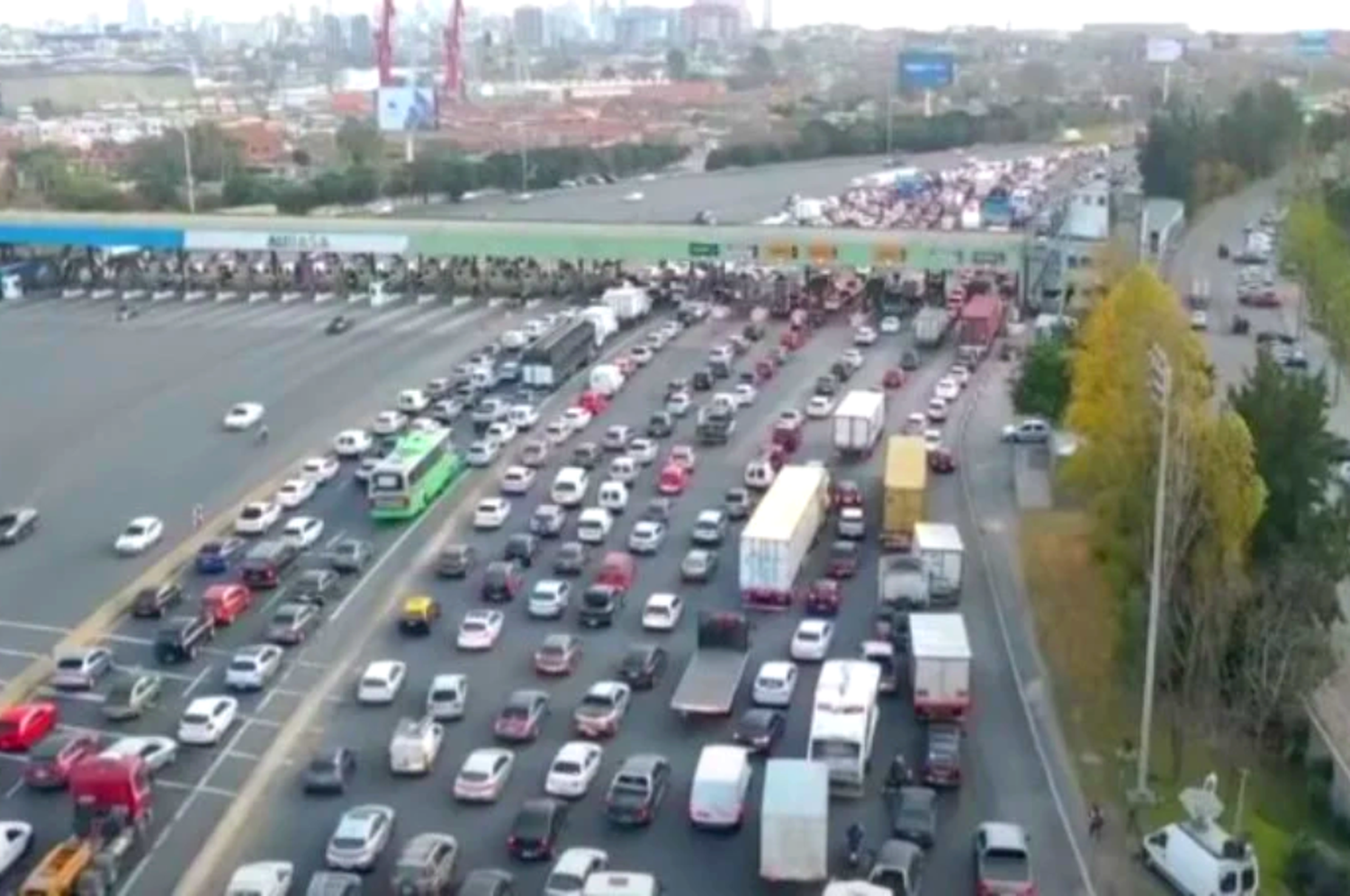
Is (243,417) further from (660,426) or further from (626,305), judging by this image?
(626,305)

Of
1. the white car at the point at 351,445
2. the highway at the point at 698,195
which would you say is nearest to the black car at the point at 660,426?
the white car at the point at 351,445

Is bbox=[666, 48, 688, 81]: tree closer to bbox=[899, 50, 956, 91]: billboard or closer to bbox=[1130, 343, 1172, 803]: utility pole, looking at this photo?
bbox=[899, 50, 956, 91]: billboard

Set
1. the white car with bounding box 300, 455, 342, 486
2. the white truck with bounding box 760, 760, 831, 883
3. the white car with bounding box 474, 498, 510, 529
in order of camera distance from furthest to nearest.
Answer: the white car with bounding box 300, 455, 342, 486, the white car with bounding box 474, 498, 510, 529, the white truck with bounding box 760, 760, 831, 883

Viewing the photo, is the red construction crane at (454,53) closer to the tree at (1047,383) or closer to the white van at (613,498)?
the tree at (1047,383)

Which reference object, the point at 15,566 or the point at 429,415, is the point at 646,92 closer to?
the point at 429,415

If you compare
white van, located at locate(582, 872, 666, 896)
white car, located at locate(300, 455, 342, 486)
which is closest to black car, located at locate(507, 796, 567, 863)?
white van, located at locate(582, 872, 666, 896)

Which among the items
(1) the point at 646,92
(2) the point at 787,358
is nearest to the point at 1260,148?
(2) the point at 787,358
